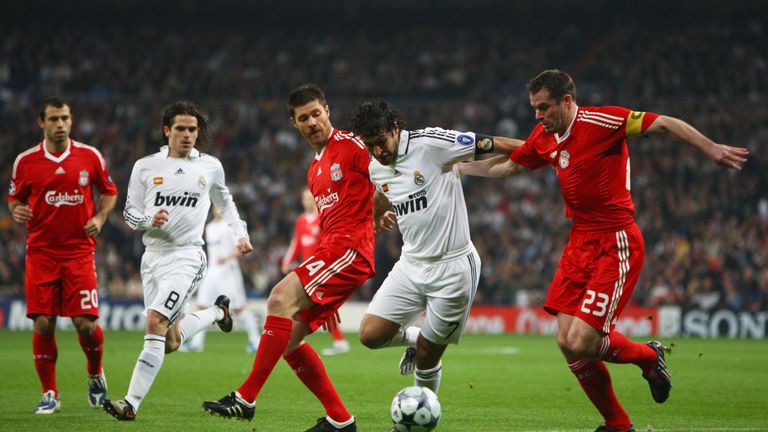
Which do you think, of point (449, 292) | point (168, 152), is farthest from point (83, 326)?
point (449, 292)

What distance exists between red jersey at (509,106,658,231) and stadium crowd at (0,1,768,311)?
16359 mm

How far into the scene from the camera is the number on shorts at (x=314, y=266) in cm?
697

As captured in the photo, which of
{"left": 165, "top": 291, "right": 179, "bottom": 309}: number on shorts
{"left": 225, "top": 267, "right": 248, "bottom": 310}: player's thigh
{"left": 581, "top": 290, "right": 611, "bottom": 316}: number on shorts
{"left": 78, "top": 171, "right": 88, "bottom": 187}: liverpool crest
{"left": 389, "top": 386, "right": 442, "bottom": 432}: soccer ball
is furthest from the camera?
{"left": 225, "top": 267, "right": 248, "bottom": 310}: player's thigh

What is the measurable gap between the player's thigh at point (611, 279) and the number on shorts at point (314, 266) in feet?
6.09

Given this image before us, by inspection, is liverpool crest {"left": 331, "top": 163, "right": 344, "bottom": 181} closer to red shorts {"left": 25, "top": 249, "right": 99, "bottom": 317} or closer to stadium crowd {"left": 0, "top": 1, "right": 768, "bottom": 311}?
red shorts {"left": 25, "top": 249, "right": 99, "bottom": 317}

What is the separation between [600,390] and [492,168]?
1.83 meters

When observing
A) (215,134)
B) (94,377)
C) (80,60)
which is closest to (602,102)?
(215,134)

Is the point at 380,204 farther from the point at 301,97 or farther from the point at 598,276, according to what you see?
Answer: the point at 598,276

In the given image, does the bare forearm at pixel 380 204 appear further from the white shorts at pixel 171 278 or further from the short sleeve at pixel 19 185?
the short sleeve at pixel 19 185

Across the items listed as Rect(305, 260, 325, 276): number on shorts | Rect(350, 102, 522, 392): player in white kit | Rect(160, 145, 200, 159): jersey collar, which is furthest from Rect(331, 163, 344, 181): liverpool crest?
Rect(160, 145, 200, 159): jersey collar

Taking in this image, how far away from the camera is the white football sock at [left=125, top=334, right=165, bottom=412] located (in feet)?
25.5

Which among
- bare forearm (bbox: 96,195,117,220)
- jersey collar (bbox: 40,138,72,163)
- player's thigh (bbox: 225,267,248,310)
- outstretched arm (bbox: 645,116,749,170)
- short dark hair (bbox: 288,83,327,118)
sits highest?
short dark hair (bbox: 288,83,327,118)

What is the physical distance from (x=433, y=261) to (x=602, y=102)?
78.3 ft

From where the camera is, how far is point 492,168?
7.40 m
